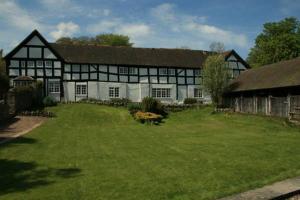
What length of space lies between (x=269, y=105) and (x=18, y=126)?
2048cm

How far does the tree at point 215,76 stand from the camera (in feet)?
129

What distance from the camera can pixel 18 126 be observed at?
25.0 meters

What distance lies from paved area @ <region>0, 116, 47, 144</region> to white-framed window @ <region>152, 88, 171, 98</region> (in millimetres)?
18795

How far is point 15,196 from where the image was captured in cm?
880

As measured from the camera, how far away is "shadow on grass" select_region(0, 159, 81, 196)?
9745 millimetres

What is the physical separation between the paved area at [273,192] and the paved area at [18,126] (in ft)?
45.3

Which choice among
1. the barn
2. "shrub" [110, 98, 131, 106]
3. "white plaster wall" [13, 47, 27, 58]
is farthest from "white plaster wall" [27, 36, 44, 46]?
the barn

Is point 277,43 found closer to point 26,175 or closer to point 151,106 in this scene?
point 151,106

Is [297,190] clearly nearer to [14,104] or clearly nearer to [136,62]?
[14,104]

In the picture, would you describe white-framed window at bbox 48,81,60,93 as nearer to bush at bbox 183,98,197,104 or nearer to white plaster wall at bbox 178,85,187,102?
white plaster wall at bbox 178,85,187,102

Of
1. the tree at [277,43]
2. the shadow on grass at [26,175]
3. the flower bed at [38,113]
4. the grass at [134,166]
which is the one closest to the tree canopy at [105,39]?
the tree at [277,43]

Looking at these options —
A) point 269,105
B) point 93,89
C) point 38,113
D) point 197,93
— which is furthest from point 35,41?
point 269,105

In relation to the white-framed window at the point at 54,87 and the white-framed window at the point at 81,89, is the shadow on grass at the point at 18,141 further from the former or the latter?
the white-framed window at the point at 81,89

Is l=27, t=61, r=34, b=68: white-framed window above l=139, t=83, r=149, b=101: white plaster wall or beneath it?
above
